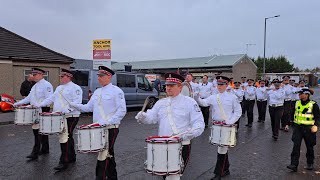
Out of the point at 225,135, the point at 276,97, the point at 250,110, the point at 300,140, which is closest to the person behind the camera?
the point at 225,135

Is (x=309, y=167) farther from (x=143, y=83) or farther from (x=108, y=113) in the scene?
(x=143, y=83)

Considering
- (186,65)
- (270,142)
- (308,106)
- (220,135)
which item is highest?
(186,65)

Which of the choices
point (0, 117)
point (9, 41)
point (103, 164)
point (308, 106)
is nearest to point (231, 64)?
point (9, 41)

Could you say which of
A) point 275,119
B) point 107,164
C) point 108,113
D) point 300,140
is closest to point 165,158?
point 107,164

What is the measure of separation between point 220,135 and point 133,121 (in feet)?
28.6

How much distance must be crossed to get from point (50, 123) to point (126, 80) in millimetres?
10689

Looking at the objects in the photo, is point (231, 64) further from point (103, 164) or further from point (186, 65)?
point (103, 164)

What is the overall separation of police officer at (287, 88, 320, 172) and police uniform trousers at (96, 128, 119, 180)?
3.82 meters

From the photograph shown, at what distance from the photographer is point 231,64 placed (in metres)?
45.8

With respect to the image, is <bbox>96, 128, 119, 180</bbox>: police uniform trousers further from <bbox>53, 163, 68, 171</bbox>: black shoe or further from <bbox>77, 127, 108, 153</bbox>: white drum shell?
<bbox>53, 163, 68, 171</bbox>: black shoe

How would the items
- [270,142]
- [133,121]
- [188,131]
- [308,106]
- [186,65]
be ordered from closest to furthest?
[188,131], [308,106], [270,142], [133,121], [186,65]

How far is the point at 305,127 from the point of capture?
6.89m

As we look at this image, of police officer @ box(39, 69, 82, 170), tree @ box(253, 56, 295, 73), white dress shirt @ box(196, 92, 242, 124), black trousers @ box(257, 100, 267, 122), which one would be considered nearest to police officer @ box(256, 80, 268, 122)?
black trousers @ box(257, 100, 267, 122)

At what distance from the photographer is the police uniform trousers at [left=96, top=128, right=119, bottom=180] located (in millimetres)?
5246
